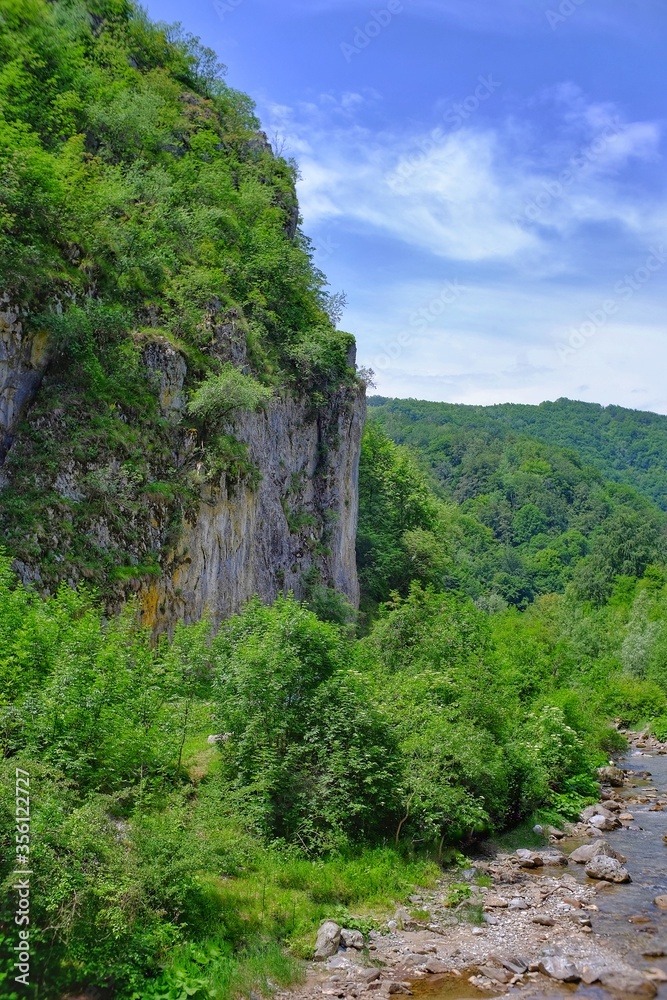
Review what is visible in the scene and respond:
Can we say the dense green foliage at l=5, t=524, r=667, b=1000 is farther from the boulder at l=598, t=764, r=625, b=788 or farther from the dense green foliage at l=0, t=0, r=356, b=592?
the dense green foliage at l=0, t=0, r=356, b=592

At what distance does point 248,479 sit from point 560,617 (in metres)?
46.7

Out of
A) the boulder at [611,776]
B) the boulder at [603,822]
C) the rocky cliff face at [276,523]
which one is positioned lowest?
the boulder at [611,776]

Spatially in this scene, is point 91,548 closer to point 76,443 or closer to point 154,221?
point 76,443

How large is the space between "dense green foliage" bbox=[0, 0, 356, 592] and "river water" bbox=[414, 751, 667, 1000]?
11.3 metres

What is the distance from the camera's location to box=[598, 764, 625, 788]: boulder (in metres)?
23.6

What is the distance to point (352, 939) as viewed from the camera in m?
10.9

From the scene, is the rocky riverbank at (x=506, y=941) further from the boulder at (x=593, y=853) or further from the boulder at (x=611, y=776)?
the boulder at (x=611, y=776)

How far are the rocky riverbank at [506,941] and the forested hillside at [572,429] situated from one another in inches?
4606

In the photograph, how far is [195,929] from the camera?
9.51 m

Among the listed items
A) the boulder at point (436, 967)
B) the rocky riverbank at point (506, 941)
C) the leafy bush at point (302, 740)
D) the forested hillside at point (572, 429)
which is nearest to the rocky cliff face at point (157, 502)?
the leafy bush at point (302, 740)

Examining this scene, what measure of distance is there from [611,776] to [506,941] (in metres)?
14.3

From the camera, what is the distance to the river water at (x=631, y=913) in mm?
9820

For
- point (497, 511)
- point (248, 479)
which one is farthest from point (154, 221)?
point (497, 511)

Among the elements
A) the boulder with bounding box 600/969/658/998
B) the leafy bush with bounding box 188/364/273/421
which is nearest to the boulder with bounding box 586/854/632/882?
the boulder with bounding box 600/969/658/998
